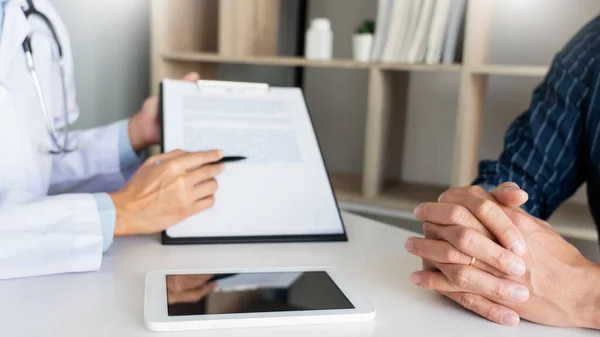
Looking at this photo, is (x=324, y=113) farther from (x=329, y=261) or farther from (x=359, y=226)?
(x=329, y=261)

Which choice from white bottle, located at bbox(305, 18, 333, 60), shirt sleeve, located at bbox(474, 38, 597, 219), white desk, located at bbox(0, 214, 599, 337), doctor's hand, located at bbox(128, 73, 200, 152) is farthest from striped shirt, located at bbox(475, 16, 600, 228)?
white bottle, located at bbox(305, 18, 333, 60)

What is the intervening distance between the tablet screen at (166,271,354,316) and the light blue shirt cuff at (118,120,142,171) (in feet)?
1.94

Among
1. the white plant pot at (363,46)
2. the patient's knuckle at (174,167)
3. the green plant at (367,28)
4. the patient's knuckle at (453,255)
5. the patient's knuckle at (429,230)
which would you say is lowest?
the patient's knuckle at (453,255)

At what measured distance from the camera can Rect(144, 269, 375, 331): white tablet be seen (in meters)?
0.59

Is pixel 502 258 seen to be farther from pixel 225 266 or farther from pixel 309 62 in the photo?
pixel 309 62

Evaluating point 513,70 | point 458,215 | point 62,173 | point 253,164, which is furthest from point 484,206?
point 513,70

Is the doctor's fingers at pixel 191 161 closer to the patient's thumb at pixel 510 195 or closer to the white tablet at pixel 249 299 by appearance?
the white tablet at pixel 249 299

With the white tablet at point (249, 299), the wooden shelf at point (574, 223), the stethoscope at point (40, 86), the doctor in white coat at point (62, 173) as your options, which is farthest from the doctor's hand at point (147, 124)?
the wooden shelf at point (574, 223)

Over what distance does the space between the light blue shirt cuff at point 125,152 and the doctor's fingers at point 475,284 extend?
76cm

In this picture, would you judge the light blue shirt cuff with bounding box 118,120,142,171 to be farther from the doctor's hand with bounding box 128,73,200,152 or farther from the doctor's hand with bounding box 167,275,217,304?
the doctor's hand with bounding box 167,275,217,304

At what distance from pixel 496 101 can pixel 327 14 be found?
0.73 m

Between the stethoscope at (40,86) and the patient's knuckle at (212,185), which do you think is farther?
the stethoscope at (40,86)

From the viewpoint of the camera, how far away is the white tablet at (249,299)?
1.93 ft

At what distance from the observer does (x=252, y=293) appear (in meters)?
0.67
